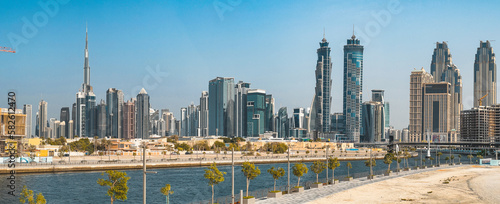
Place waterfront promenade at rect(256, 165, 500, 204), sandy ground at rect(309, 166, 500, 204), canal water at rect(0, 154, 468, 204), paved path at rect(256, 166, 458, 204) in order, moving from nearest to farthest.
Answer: paved path at rect(256, 166, 458, 204) < waterfront promenade at rect(256, 165, 500, 204) < sandy ground at rect(309, 166, 500, 204) < canal water at rect(0, 154, 468, 204)

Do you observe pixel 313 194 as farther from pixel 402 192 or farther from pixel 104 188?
pixel 104 188

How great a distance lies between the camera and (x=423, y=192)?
241 ft

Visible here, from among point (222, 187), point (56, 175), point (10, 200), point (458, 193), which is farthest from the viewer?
point (56, 175)

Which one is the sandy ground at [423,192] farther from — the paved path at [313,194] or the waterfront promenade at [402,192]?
the paved path at [313,194]

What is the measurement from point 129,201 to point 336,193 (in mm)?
33511

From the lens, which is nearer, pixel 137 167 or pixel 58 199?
pixel 58 199

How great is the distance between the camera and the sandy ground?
212 ft

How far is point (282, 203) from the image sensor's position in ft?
188

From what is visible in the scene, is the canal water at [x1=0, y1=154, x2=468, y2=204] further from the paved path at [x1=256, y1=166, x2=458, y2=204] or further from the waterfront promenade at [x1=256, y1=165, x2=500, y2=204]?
the waterfront promenade at [x1=256, y1=165, x2=500, y2=204]

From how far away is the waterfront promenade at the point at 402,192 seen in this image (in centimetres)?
6328

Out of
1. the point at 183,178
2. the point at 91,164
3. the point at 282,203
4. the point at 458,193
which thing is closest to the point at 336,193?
the point at 282,203

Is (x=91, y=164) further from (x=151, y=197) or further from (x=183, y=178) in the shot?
(x=151, y=197)

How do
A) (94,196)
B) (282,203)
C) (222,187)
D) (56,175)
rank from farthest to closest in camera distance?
(56,175)
(222,187)
(94,196)
(282,203)

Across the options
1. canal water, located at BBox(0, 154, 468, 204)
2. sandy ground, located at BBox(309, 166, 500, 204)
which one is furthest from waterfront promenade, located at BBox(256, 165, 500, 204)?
canal water, located at BBox(0, 154, 468, 204)
